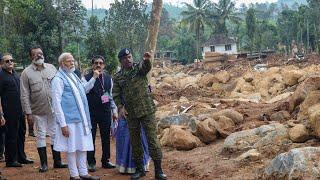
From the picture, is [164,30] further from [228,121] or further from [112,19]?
[228,121]

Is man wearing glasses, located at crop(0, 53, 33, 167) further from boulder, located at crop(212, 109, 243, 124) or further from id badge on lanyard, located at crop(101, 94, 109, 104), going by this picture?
boulder, located at crop(212, 109, 243, 124)

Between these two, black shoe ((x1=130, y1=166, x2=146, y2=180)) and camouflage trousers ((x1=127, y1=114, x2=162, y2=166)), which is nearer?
camouflage trousers ((x1=127, y1=114, x2=162, y2=166))

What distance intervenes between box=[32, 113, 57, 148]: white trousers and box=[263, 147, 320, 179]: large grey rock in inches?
114

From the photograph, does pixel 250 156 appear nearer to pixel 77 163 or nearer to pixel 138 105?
pixel 138 105

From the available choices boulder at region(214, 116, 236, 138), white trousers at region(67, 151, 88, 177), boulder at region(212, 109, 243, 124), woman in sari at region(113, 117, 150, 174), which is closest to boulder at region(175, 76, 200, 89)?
boulder at region(212, 109, 243, 124)

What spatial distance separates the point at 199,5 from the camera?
2180 inches

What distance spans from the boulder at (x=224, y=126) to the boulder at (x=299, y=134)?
166cm

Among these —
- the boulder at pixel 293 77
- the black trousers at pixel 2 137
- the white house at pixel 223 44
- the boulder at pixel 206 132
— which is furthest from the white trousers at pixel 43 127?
the white house at pixel 223 44

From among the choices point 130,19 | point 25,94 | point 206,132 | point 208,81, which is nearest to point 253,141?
point 206,132

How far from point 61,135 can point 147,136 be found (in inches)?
39.3

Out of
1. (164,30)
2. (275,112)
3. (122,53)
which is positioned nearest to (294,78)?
(275,112)

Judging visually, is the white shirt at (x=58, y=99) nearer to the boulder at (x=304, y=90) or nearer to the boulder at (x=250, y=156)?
the boulder at (x=250, y=156)

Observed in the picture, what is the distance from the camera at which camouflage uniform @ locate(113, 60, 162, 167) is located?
5547mm

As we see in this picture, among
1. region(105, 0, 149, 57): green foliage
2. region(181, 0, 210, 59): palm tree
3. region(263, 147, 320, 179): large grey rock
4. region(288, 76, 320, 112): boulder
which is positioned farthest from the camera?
region(181, 0, 210, 59): palm tree
